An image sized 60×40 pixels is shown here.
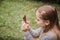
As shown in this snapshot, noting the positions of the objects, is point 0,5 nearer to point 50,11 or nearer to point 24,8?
point 24,8

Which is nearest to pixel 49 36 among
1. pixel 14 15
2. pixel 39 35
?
pixel 39 35

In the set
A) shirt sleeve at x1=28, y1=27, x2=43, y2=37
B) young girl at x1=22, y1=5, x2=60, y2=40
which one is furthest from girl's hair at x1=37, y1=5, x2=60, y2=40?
shirt sleeve at x1=28, y1=27, x2=43, y2=37

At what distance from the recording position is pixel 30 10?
7.09ft

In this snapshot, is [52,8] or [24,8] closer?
[52,8]

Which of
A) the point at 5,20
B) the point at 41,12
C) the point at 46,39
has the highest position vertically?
the point at 41,12

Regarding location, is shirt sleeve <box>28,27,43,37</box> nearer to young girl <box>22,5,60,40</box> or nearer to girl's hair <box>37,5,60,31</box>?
young girl <box>22,5,60,40</box>

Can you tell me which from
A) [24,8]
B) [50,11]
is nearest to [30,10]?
[24,8]

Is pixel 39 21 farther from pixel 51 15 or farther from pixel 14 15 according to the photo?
pixel 14 15

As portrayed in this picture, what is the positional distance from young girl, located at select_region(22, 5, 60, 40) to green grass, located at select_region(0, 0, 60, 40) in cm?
6

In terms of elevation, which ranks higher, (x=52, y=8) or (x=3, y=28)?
(x=52, y=8)

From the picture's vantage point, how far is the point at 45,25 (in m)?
2.09

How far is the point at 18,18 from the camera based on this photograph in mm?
2180

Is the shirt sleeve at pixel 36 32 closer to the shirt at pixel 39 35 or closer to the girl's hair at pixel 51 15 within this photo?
the shirt at pixel 39 35

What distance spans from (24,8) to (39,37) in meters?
0.36
